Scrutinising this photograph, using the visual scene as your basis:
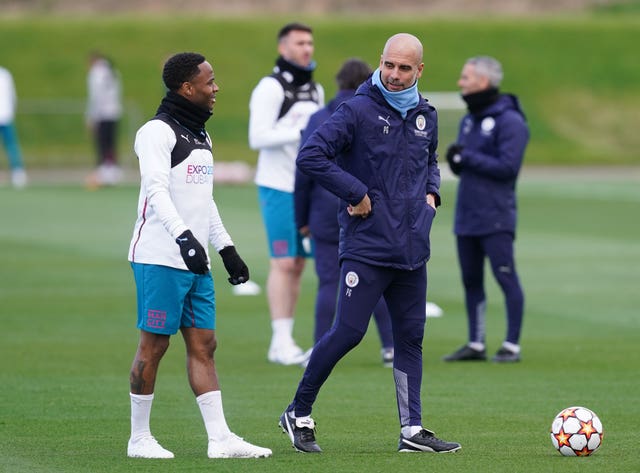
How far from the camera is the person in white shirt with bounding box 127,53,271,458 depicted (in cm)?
779

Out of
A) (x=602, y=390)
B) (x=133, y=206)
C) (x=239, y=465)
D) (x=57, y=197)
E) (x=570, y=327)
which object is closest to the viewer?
(x=239, y=465)

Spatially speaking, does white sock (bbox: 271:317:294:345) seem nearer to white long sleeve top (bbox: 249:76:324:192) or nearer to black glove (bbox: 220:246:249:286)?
white long sleeve top (bbox: 249:76:324:192)

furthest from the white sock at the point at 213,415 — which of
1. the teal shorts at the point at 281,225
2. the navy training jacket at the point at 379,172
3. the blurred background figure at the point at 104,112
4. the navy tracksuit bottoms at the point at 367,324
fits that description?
the blurred background figure at the point at 104,112

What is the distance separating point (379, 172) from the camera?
7.96 metres

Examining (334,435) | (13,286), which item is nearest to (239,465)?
(334,435)

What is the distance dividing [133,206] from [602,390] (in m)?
17.6

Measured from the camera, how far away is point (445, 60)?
45.7 metres

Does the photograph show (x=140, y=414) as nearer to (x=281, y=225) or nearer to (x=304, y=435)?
(x=304, y=435)

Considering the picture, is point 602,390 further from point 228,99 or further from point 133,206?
point 228,99

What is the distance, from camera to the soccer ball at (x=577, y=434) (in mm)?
7906

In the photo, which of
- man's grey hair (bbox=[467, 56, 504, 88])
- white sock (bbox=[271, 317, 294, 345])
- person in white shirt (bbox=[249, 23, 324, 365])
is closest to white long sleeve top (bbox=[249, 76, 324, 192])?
person in white shirt (bbox=[249, 23, 324, 365])

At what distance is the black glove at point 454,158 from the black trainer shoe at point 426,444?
3.84 m

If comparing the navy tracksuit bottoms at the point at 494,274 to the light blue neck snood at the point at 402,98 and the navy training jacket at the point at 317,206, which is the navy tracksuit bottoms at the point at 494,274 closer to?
the navy training jacket at the point at 317,206

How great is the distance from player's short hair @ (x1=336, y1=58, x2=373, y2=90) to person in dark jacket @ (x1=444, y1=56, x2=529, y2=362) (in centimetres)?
96
